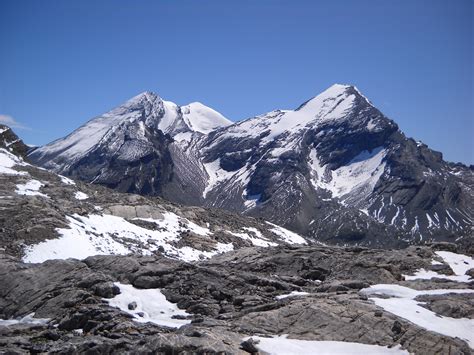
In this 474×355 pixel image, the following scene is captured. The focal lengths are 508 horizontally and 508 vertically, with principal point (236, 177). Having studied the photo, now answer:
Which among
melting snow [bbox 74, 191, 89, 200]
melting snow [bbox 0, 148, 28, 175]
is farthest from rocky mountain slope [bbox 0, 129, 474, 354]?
melting snow [bbox 0, 148, 28, 175]

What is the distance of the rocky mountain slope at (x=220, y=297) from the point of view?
95.5 ft

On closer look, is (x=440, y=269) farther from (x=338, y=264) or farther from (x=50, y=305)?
(x=50, y=305)

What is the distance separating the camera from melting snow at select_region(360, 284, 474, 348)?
103 ft

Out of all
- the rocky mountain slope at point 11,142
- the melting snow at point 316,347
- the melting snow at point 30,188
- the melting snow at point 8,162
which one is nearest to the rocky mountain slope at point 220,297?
the melting snow at point 316,347

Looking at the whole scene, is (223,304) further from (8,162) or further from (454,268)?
(8,162)

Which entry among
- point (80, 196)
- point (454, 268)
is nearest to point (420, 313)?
point (454, 268)

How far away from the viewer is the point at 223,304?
122ft

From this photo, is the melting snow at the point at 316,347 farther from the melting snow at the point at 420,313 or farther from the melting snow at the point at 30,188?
the melting snow at the point at 30,188

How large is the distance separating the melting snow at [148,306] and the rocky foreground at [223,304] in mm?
141

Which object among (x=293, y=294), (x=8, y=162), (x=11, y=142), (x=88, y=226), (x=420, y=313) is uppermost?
(x=11, y=142)

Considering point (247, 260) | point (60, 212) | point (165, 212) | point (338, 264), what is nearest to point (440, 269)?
point (338, 264)

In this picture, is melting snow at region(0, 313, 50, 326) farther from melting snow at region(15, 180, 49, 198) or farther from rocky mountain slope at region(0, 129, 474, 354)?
melting snow at region(15, 180, 49, 198)

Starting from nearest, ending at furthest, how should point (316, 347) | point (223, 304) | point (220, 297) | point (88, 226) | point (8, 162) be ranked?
point (316, 347), point (223, 304), point (220, 297), point (88, 226), point (8, 162)

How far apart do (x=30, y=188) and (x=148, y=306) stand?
57865 millimetres
